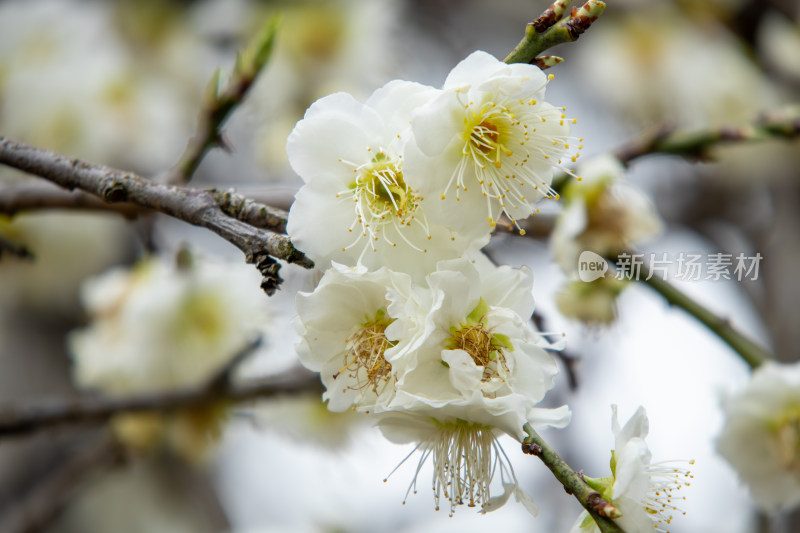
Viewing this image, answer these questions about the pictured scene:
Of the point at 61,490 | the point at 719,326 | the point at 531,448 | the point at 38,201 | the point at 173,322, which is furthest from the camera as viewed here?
the point at 61,490

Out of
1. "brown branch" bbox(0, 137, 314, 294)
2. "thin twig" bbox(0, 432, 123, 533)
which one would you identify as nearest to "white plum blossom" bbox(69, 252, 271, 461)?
"thin twig" bbox(0, 432, 123, 533)

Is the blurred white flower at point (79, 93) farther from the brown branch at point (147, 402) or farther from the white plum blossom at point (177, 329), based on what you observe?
the brown branch at point (147, 402)

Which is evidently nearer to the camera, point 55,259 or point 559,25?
point 559,25

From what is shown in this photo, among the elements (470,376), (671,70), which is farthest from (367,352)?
(671,70)

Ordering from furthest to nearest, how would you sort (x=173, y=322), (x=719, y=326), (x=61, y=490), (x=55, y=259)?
(x=55, y=259), (x=61, y=490), (x=173, y=322), (x=719, y=326)

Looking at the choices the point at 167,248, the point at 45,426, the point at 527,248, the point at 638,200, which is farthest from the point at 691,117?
the point at 45,426

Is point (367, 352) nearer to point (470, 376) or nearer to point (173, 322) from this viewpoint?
point (470, 376)

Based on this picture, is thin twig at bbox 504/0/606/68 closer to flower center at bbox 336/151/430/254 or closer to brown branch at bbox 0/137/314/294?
flower center at bbox 336/151/430/254
